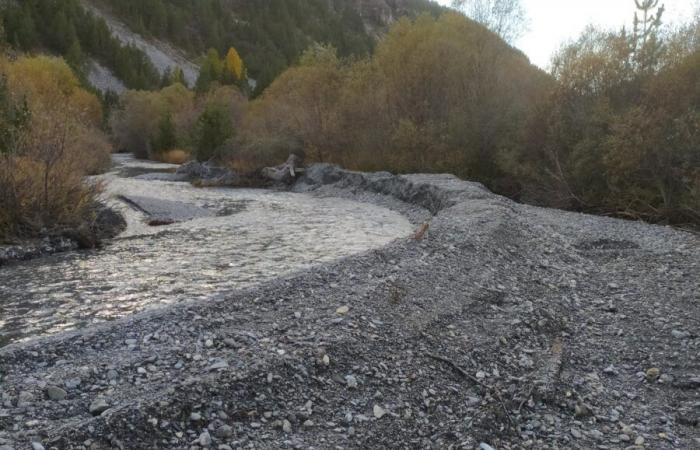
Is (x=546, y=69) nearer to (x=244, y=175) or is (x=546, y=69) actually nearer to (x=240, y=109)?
(x=244, y=175)

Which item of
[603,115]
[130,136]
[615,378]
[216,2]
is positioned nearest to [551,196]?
[603,115]

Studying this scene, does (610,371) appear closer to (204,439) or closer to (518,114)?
(204,439)

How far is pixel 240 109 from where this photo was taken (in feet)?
197

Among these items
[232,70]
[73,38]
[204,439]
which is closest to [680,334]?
[204,439]

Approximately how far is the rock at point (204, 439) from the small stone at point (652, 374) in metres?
5.85

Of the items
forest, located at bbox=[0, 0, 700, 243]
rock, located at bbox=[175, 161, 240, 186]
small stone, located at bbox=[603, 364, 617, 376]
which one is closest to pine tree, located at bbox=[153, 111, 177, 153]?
forest, located at bbox=[0, 0, 700, 243]

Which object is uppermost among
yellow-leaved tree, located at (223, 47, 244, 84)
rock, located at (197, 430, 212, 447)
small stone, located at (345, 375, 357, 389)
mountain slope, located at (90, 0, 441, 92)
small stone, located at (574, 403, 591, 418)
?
mountain slope, located at (90, 0, 441, 92)

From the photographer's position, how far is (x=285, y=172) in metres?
37.7

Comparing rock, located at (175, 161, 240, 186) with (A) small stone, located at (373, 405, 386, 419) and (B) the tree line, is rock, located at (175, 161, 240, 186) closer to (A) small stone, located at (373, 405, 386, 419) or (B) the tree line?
(A) small stone, located at (373, 405, 386, 419)

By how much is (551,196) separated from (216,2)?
163481mm

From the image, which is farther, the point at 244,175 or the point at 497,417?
the point at 244,175

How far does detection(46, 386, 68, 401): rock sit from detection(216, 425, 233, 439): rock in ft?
6.00

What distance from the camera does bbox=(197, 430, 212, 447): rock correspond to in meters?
5.42

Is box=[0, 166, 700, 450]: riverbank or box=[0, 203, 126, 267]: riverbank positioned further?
box=[0, 203, 126, 267]: riverbank
